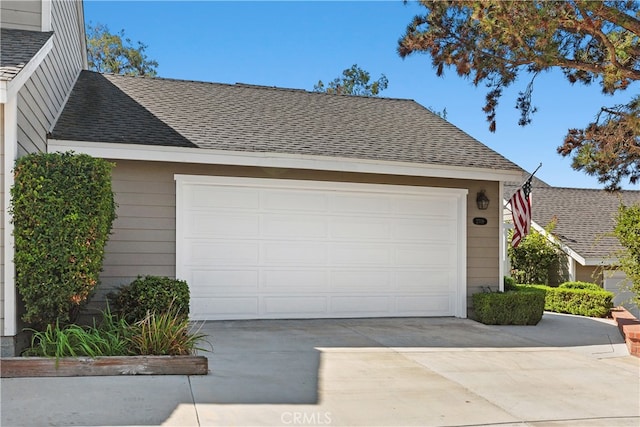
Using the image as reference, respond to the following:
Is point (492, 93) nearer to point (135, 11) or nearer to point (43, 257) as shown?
point (43, 257)


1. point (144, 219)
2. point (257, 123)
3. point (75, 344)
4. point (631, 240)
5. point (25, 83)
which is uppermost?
point (257, 123)

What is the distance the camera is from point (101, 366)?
194 inches

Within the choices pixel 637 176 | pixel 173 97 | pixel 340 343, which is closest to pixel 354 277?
pixel 340 343

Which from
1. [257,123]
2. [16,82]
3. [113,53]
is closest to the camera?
[16,82]

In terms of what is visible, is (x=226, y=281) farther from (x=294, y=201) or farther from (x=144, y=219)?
(x=294, y=201)

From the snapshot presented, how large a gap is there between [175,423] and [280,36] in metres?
14.1

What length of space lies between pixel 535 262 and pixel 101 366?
13023 millimetres

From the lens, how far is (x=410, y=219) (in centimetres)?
962

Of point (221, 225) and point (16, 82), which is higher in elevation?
point (16, 82)

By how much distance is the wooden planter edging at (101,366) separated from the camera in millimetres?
4816

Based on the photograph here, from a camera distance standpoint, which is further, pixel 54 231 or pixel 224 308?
pixel 224 308

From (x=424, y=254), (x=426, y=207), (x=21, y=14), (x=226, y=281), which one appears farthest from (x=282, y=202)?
(x=21, y=14)

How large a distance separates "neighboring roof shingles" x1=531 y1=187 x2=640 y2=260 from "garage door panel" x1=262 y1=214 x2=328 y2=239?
8663 mm

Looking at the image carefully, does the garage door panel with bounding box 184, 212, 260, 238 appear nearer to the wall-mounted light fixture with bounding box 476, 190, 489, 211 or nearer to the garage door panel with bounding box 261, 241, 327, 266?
the garage door panel with bounding box 261, 241, 327, 266
